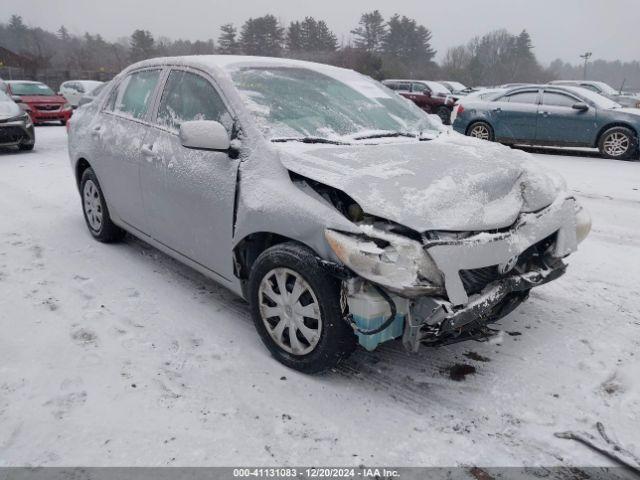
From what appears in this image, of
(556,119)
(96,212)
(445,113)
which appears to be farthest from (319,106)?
(445,113)

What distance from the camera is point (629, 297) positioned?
3736mm

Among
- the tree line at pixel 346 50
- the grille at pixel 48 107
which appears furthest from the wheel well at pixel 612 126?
the tree line at pixel 346 50

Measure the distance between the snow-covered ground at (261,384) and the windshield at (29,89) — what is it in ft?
48.9

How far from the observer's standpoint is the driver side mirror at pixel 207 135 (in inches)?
115

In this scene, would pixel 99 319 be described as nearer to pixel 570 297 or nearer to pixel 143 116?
Answer: pixel 143 116

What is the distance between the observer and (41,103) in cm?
1557

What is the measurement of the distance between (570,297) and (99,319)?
132 inches

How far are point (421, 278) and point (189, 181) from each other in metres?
1.72

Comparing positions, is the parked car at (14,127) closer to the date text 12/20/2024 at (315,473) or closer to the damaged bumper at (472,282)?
the damaged bumper at (472,282)

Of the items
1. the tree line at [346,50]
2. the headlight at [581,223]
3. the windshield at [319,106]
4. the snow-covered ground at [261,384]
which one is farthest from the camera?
the tree line at [346,50]

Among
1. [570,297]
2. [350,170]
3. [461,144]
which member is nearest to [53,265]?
[350,170]

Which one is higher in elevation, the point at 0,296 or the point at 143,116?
the point at 143,116

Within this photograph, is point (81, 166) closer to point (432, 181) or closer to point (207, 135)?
point (207, 135)

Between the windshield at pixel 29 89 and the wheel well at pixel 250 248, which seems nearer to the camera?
the wheel well at pixel 250 248
